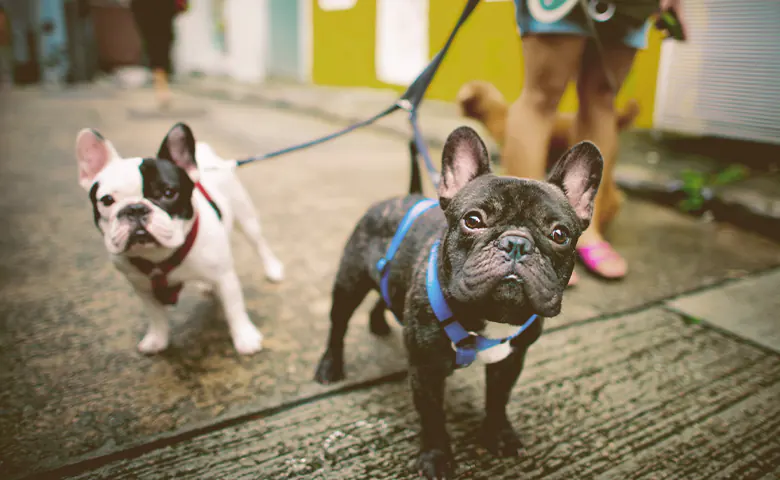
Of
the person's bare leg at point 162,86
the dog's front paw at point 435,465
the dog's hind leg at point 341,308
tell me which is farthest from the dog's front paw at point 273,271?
the person's bare leg at point 162,86

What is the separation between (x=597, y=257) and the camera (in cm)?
295

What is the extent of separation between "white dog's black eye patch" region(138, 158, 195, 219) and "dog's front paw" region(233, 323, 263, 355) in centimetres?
61

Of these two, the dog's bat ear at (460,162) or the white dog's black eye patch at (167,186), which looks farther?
the white dog's black eye patch at (167,186)

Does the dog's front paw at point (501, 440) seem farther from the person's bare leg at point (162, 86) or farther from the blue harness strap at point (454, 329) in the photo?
the person's bare leg at point (162, 86)

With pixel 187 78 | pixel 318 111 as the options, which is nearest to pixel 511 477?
pixel 318 111

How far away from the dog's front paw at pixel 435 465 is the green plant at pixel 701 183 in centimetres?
342

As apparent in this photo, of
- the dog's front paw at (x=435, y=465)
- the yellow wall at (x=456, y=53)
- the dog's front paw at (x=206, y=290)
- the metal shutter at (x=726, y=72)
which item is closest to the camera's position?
the dog's front paw at (x=435, y=465)

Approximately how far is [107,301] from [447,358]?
1.91 metres

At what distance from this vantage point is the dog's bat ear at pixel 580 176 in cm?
142

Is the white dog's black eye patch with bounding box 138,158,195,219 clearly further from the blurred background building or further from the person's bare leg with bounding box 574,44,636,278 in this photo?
the blurred background building

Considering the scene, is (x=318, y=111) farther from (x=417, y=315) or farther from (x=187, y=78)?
(x=187, y=78)

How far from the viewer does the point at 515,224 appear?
51.8 inches

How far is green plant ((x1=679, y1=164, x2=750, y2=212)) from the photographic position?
4008mm

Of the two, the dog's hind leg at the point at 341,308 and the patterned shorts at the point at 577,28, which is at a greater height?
the patterned shorts at the point at 577,28
